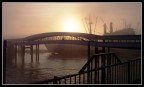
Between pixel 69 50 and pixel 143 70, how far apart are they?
9060cm

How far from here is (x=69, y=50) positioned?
319ft

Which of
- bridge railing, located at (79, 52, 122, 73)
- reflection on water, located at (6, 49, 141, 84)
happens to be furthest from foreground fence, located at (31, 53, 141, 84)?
reflection on water, located at (6, 49, 141, 84)


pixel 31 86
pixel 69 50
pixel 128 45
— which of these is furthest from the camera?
pixel 69 50

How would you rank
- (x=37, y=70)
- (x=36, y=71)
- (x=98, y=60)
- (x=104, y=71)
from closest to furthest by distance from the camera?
(x=104, y=71), (x=98, y=60), (x=36, y=71), (x=37, y=70)

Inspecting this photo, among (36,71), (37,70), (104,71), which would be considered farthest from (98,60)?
(37,70)

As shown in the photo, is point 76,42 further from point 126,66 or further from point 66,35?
point 126,66

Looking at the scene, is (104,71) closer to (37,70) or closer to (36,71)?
(36,71)

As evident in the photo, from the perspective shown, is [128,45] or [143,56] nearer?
[143,56]

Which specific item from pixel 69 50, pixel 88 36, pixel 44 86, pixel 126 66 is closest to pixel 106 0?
pixel 44 86

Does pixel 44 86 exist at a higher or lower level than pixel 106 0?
lower

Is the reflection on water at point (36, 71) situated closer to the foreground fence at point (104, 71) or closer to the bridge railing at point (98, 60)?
the foreground fence at point (104, 71)

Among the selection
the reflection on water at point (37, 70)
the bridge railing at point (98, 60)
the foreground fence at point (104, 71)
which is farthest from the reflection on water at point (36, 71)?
the bridge railing at point (98, 60)

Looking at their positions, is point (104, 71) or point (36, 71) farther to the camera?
point (36, 71)

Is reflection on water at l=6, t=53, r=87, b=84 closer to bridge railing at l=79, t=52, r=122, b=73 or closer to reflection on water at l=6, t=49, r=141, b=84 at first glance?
reflection on water at l=6, t=49, r=141, b=84
